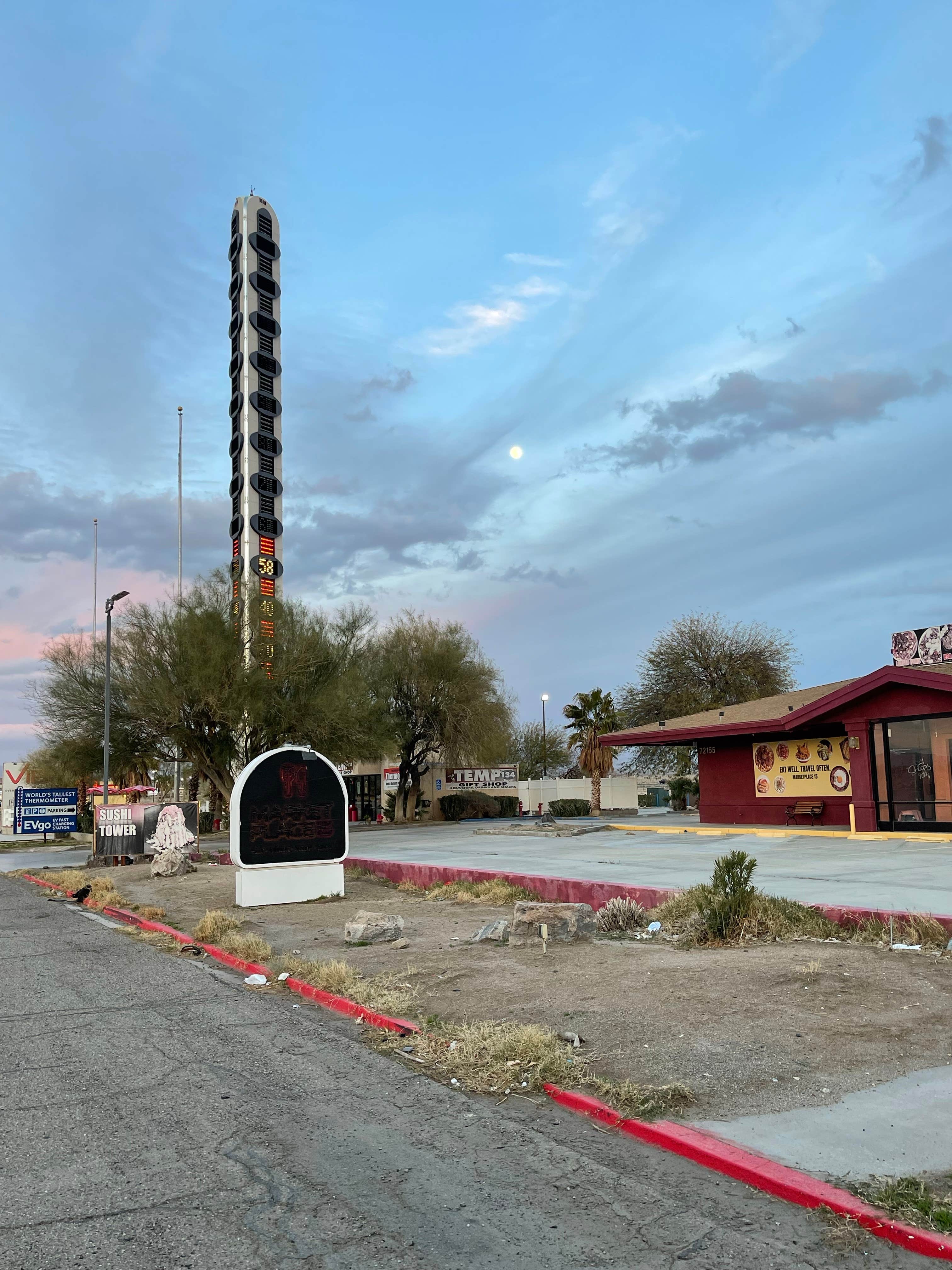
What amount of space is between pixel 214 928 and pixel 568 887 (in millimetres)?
5324

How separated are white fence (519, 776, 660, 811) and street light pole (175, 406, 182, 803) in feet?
66.5

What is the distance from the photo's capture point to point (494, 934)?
11.4 meters

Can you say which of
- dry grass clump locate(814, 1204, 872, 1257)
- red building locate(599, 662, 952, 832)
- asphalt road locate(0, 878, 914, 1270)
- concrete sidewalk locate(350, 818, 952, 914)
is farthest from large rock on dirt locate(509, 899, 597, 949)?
red building locate(599, 662, 952, 832)

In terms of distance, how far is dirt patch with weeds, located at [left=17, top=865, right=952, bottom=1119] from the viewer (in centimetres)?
603

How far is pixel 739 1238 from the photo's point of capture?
13.4 ft

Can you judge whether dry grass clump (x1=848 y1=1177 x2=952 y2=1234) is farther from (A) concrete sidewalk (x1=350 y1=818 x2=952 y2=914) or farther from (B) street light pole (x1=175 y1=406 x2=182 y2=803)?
(B) street light pole (x1=175 y1=406 x2=182 y2=803)

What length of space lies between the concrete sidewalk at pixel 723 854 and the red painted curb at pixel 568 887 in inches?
18.8

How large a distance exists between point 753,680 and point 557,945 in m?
46.4

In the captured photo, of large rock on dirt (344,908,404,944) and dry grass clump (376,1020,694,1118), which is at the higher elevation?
dry grass clump (376,1020,694,1118)

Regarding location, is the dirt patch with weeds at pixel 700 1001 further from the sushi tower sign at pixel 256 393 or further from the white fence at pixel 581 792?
the white fence at pixel 581 792

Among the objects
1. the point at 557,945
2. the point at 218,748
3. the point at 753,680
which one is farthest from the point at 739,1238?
the point at 753,680

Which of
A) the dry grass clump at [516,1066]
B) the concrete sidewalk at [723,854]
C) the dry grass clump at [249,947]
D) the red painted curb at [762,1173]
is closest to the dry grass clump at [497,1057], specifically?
the dry grass clump at [516,1066]

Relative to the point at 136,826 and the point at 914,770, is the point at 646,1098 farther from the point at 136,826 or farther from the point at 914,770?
the point at 136,826

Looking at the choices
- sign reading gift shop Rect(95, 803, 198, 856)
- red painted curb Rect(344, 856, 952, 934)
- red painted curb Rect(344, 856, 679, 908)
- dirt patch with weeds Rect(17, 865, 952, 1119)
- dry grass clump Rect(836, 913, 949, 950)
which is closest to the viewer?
dirt patch with weeds Rect(17, 865, 952, 1119)
